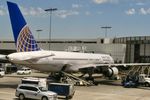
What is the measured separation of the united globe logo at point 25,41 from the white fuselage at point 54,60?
1.42m

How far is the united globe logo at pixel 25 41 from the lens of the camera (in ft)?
178

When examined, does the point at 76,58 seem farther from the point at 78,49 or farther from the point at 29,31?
the point at 78,49

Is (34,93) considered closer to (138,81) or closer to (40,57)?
(40,57)

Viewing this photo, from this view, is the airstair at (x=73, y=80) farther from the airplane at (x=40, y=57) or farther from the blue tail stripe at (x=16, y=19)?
the blue tail stripe at (x=16, y=19)

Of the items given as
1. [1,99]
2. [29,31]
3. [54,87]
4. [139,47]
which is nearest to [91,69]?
[29,31]

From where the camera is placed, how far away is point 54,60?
62969mm

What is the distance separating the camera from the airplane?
53469 mm

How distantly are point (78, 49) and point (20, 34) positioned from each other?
66770 millimetres

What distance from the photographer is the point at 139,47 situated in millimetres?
109875

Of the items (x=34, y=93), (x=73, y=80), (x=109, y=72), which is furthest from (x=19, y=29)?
(x=109, y=72)

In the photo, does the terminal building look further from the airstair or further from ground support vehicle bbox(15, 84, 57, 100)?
ground support vehicle bbox(15, 84, 57, 100)

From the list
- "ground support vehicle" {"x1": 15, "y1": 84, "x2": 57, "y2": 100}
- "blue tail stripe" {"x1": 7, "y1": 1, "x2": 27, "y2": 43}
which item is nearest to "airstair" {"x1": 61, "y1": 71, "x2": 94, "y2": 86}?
"blue tail stripe" {"x1": 7, "y1": 1, "x2": 27, "y2": 43}

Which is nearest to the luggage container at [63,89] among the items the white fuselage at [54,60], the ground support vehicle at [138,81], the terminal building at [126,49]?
the white fuselage at [54,60]

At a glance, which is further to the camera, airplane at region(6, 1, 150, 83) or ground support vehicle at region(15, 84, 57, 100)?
airplane at region(6, 1, 150, 83)
